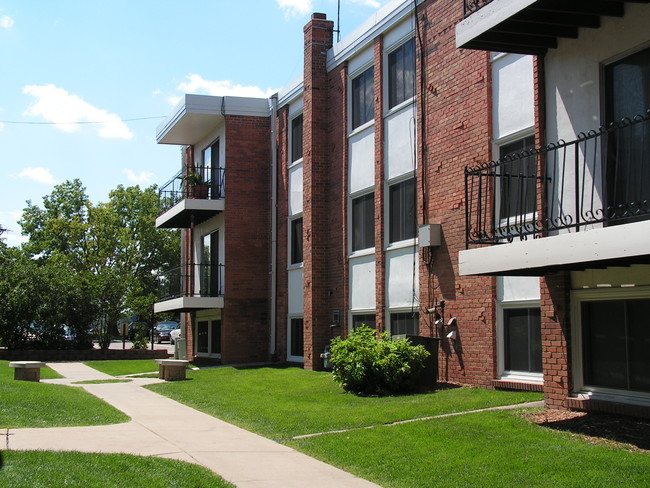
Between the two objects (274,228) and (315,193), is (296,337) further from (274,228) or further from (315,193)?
(315,193)

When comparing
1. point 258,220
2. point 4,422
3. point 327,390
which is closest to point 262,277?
point 258,220

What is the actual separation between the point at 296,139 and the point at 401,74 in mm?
6302

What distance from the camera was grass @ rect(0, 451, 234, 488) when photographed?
7217mm

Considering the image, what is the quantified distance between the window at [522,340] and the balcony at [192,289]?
490 inches

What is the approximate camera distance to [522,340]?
1347 cm

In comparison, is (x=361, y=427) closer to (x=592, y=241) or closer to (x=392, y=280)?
(x=592, y=241)

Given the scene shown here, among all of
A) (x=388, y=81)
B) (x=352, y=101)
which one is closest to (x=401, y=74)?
(x=388, y=81)

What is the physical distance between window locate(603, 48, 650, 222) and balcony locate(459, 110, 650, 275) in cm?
1

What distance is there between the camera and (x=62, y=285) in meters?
31.9

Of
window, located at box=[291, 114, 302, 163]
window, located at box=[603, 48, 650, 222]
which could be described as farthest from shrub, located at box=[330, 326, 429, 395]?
window, located at box=[291, 114, 302, 163]

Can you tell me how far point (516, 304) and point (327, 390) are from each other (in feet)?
A: 13.2

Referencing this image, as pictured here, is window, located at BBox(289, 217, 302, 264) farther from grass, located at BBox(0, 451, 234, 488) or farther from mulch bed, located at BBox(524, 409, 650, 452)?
grass, located at BBox(0, 451, 234, 488)

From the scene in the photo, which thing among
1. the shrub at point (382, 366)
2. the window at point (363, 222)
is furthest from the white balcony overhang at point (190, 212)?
the shrub at point (382, 366)

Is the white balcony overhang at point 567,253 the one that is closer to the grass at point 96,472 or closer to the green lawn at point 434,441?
the green lawn at point 434,441
